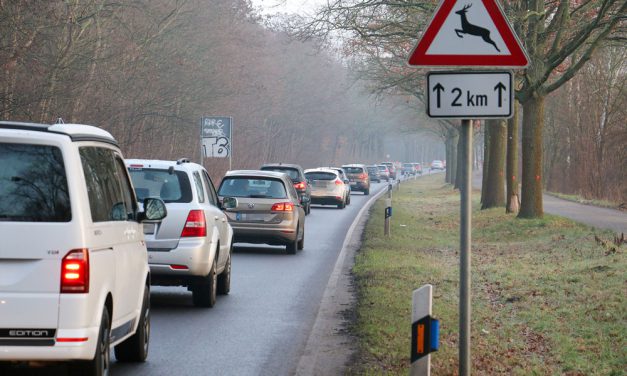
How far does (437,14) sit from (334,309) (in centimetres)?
667

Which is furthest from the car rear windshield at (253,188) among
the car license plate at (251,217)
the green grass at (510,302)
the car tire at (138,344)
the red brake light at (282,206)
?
the car tire at (138,344)

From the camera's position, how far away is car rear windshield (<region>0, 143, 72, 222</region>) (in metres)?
6.79

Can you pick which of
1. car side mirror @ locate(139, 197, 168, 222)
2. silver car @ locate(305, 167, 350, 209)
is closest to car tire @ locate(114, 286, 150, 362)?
car side mirror @ locate(139, 197, 168, 222)

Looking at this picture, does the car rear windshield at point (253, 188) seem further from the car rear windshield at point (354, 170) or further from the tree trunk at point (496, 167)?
the car rear windshield at point (354, 170)

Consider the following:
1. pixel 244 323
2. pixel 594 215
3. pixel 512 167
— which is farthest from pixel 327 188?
pixel 244 323

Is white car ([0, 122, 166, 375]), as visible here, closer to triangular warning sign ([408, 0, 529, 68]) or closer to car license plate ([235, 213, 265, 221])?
triangular warning sign ([408, 0, 529, 68])

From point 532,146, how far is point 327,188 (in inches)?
645

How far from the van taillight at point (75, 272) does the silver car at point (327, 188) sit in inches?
1435

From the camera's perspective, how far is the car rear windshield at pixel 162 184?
13398 millimetres

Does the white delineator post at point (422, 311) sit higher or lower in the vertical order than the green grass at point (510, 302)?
higher

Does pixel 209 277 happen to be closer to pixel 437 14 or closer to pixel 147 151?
pixel 437 14

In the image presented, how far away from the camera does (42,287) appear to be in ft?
21.9

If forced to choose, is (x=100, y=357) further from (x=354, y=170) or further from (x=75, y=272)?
(x=354, y=170)

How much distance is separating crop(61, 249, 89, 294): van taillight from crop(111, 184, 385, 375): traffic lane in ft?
8.01
